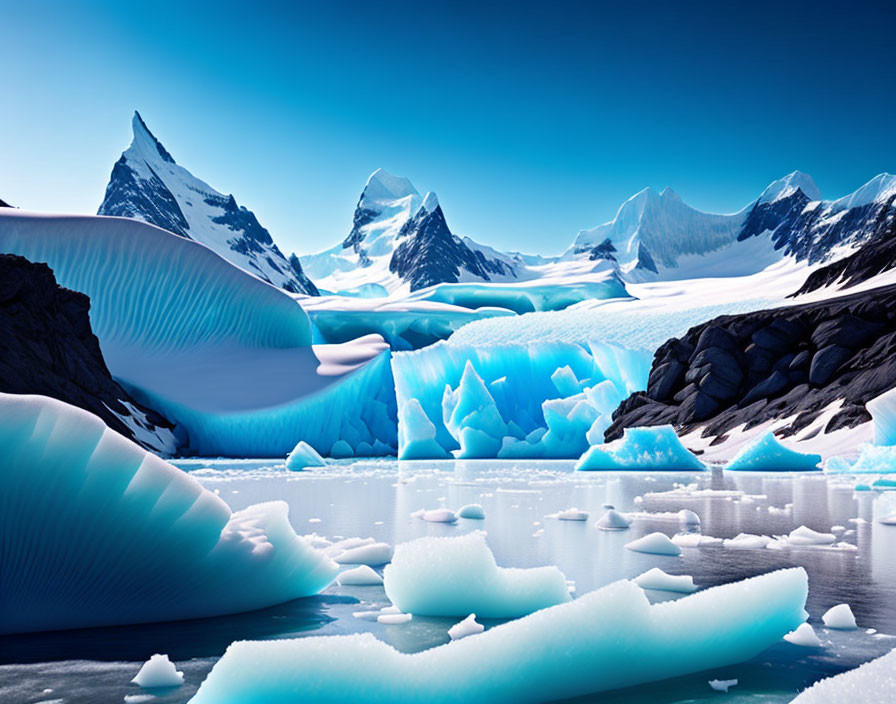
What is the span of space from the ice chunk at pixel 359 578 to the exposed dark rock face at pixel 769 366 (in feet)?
54.1

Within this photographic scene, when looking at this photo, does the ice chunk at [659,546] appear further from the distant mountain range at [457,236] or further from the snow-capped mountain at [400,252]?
the snow-capped mountain at [400,252]

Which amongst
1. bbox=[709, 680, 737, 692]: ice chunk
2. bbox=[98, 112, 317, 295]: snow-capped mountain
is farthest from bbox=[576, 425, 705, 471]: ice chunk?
bbox=[98, 112, 317, 295]: snow-capped mountain

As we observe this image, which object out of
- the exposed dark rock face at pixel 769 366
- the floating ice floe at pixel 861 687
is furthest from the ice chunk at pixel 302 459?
the floating ice floe at pixel 861 687

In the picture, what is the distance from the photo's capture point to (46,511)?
307cm

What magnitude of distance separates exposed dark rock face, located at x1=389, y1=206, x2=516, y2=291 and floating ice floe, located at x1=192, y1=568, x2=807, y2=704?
11500cm

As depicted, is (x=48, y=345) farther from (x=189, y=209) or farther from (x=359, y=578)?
(x=189, y=209)

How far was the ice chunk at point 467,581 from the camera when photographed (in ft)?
10.8

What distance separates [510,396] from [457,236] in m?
112

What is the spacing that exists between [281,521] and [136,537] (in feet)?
2.25

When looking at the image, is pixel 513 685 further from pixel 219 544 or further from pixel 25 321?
pixel 25 321

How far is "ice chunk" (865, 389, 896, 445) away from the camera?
46.4 ft

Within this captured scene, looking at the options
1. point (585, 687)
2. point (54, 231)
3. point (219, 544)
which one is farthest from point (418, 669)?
point (54, 231)

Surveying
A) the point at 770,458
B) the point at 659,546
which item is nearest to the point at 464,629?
the point at 659,546

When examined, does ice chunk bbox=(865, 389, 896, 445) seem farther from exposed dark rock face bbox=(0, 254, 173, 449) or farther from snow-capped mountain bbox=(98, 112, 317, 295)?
snow-capped mountain bbox=(98, 112, 317, 295)
